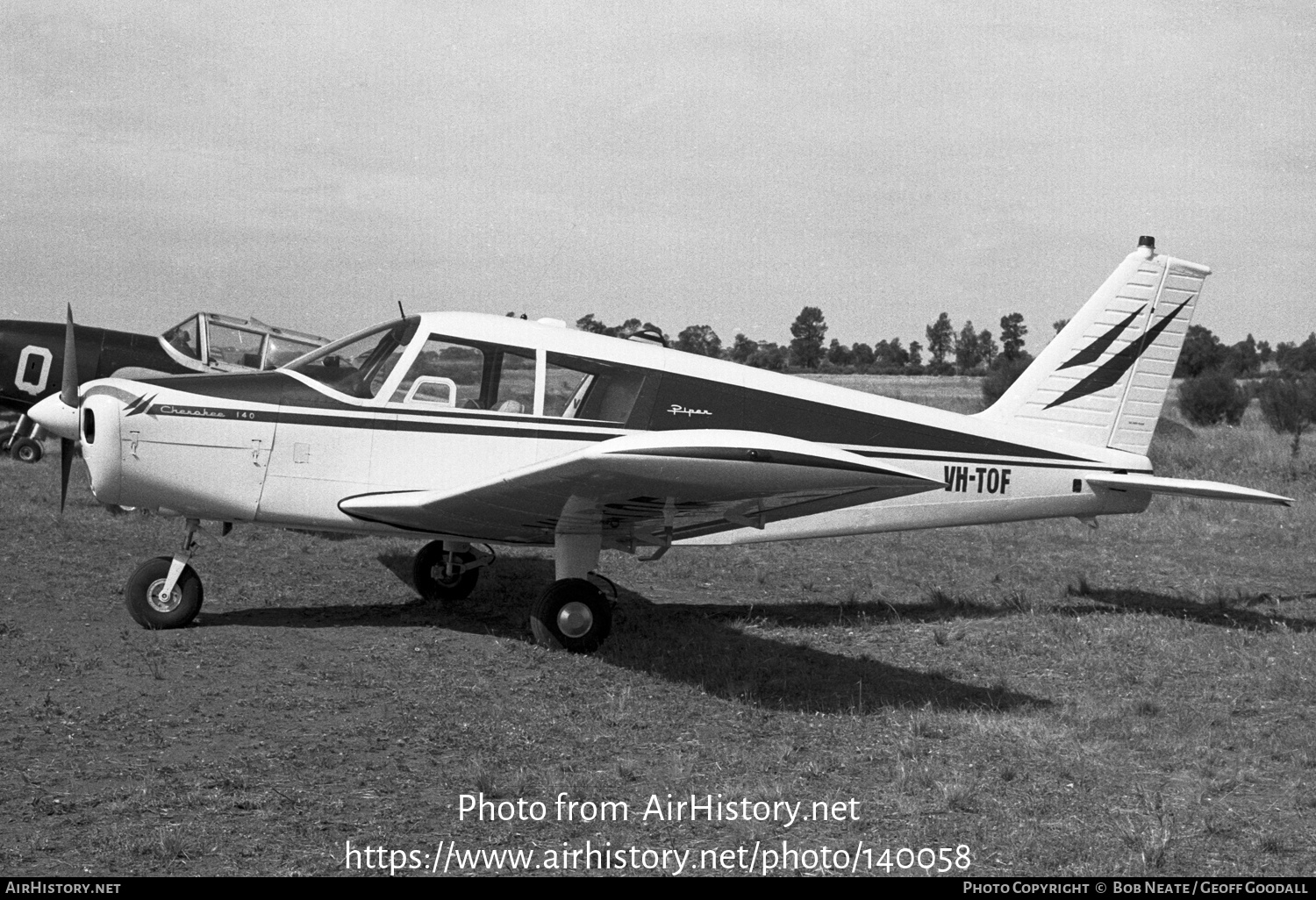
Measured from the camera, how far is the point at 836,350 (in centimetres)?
7400

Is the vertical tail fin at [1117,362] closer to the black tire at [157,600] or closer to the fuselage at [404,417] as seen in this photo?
the fuselage at [404,417]

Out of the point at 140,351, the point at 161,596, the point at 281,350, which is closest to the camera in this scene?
the point at 161,596

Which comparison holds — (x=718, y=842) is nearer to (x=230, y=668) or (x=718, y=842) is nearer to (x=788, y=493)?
(x=788, y=493)

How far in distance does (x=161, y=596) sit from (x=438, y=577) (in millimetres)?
2216

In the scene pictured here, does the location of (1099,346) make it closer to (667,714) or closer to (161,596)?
(667,714)

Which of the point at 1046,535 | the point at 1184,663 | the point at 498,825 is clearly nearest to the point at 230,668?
the point at 498,825

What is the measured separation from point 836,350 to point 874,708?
2698 inches

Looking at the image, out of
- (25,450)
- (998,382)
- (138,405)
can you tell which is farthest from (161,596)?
(998,382)

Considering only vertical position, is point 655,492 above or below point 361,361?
below

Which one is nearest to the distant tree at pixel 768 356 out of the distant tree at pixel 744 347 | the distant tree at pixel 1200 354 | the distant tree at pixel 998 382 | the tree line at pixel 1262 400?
the distant tree at pixel 744 347

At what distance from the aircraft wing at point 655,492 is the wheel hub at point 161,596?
1242 mm

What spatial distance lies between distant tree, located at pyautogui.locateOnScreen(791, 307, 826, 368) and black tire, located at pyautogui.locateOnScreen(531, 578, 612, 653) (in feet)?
125

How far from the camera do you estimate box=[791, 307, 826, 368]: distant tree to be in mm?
48094

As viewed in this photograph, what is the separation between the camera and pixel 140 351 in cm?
1388
